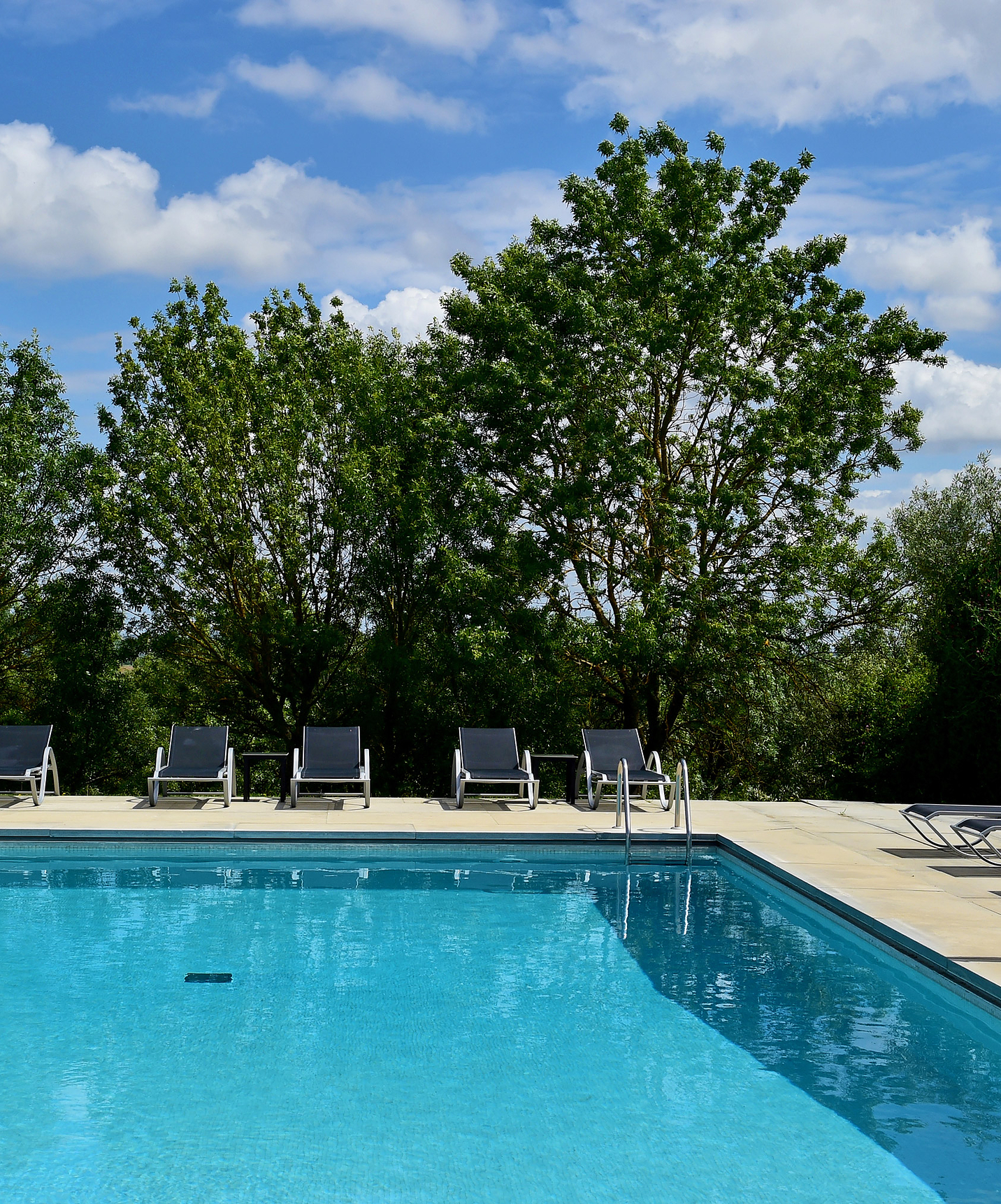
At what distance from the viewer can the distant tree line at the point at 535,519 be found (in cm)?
1458

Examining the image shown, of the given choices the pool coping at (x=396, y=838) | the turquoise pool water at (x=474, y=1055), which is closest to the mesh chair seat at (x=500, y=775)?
the pool coping at (x=396, y=838)

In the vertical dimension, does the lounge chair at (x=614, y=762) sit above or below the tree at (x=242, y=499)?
below

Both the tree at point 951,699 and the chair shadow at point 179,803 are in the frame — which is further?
the tree at point 951,699

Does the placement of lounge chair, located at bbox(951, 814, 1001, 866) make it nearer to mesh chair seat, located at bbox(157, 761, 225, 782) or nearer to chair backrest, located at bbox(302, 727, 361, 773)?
chair backrest, located at bbox(302, 727, 361, 773)

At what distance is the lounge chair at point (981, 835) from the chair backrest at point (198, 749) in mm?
7347

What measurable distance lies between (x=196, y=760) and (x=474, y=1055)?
285 inches

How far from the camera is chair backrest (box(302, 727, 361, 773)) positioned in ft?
39.9

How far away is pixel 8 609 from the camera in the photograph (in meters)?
17.5

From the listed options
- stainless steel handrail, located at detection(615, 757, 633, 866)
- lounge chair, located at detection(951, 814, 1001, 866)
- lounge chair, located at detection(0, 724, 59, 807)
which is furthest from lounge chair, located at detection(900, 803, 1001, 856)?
lounge chair, located at detection(0, 724, 59, 807)

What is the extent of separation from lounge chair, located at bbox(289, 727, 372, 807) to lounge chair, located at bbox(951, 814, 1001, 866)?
574 centimetres

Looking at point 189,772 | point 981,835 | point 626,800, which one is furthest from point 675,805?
point 189,772

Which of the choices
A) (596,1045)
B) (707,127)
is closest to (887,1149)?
(596,1045)

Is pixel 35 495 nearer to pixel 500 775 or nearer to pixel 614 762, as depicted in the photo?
pixel 500 775

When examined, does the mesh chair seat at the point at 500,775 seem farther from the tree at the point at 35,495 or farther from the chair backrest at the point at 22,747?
the tree at the point at 35,495
